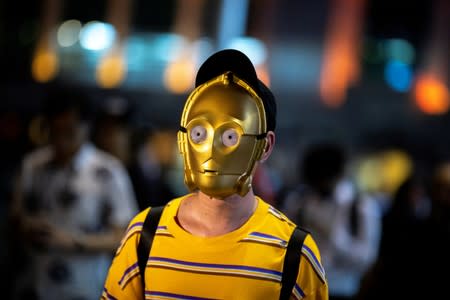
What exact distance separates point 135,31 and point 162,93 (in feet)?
12.9

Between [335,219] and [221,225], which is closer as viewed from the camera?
[221,225]

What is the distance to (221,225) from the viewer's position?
2.51 m

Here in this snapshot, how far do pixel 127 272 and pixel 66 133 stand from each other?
6.46ft

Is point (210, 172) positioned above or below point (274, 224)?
above

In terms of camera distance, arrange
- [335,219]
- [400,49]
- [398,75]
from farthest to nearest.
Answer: [400,49]
[398,75]
[335,219]

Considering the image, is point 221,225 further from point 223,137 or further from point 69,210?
point 69,210

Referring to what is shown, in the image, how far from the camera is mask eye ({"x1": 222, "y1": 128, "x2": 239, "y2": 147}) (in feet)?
8.11

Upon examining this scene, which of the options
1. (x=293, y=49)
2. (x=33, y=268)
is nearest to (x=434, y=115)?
(x=293, y=49)

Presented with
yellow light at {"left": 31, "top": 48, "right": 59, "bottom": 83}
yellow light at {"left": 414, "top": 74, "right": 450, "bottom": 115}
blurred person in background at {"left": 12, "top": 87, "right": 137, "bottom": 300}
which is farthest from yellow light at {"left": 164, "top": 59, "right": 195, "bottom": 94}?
blurred person in background at {"left": 12, "top": 87, "right": 137, "bottom": 300}

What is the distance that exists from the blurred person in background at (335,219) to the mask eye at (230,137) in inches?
109

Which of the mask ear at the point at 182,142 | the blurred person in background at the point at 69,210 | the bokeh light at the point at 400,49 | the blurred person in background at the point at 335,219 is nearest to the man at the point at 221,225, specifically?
the mask ear at the point at 182,142

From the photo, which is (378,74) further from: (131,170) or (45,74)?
(131,170)

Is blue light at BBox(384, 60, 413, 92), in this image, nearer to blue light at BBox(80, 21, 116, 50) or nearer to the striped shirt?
blue light at BBox(80, 21, 116, 50)

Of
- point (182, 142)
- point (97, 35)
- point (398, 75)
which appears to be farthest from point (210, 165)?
point (97, 35)
